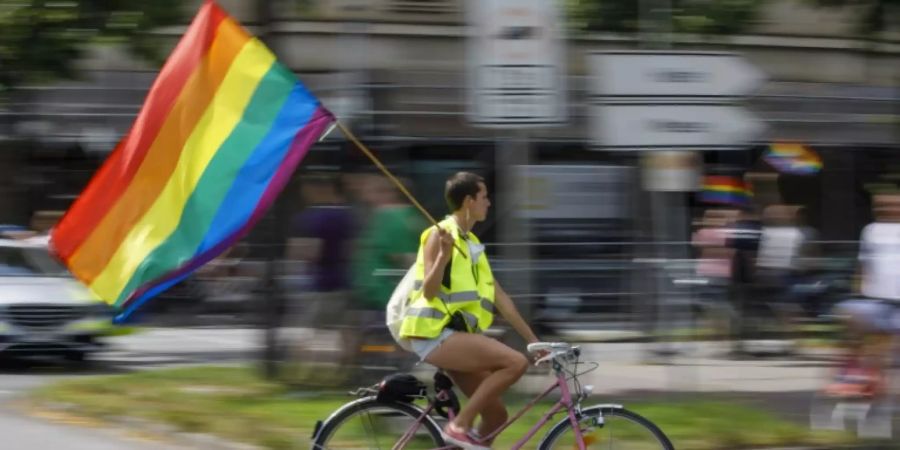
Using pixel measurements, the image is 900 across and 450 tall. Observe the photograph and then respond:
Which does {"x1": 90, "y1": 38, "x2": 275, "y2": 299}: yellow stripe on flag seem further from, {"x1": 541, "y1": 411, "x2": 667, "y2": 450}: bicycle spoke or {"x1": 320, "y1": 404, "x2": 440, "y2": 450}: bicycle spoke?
{"x1": 541, "y1": 411, "x2": 667, "y2": 450}: bicycle spoke

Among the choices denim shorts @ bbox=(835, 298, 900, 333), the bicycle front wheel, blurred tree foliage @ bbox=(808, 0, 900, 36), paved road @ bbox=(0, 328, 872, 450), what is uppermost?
blurred tree foliage @ bbox=(808, 0, 900, 36)

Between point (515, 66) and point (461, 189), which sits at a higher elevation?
point (515, 66)

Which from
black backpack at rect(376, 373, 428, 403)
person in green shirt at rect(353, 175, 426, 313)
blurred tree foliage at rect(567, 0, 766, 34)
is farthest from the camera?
blurred tree foliage at rect(567, 0, 766, 34)

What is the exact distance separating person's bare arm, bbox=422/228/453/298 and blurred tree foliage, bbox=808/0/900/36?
24.3ft

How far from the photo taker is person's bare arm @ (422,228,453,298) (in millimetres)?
6711

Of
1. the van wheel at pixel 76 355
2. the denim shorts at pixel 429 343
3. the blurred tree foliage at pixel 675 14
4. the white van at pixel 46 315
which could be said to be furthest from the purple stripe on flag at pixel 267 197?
the van wheel at pixel 76 355

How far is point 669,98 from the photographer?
9.20m

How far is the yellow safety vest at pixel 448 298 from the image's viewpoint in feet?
22.3

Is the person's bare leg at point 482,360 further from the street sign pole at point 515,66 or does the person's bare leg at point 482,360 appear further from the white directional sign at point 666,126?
the white directional sign at point 666,126

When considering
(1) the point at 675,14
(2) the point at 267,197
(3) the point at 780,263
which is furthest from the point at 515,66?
(3) the point at 780,263

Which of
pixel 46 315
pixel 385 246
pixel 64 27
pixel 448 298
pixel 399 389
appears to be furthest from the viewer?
pixel 64 27

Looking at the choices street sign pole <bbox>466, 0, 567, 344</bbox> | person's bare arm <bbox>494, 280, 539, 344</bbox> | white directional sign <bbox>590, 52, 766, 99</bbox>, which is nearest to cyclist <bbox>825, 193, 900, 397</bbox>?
white directional sign <bbox>590, 52, 766, 99</bbox>

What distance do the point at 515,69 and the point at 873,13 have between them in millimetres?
5659

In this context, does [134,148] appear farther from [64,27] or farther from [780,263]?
[780,263]
